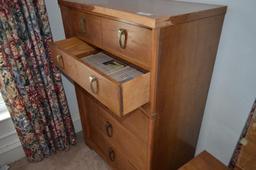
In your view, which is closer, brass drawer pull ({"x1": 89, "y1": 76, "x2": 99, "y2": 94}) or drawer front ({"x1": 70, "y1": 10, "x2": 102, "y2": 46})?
brass drawer pull ({"x1": 89, "y1": 76, "x2": 99, "y2": 94})

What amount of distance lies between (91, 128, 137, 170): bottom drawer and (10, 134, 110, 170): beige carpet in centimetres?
12

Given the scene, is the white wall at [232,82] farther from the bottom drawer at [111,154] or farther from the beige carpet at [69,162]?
the beige carpet at [69,162]

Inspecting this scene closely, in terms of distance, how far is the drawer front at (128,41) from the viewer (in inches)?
28.6

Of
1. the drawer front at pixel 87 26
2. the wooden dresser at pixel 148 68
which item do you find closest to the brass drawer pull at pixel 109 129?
the wooden dresser at pixel 148 68

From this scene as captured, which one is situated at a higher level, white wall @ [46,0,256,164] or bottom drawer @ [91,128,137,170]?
white wall @ [46,0,256,164]

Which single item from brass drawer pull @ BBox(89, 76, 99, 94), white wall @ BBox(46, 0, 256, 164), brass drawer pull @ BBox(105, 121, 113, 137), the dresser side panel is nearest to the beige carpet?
brass drawer pull @ BBox(105, 121, 113, 137)

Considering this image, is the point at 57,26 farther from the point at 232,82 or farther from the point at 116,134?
the point at 232,82

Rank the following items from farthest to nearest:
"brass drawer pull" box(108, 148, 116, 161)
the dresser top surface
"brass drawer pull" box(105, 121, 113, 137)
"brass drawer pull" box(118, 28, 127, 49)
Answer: "brass drawer pull" box(108, 148, 116, 161), "brass drawer pull" box(105, 121, 113, 137), "brass drawer pull" box(118, 28, 127, 49), the dresser top surface

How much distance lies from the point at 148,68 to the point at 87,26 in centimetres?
46

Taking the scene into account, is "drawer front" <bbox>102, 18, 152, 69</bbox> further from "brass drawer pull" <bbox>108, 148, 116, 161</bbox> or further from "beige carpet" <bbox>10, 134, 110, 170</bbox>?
"beige carpet" <bbox>10, 134, 110, 170</bbox>

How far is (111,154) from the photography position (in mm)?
1366

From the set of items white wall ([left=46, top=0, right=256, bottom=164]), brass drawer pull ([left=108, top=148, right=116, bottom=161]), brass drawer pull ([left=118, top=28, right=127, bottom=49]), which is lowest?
brass drawer pull ([left=108, top=148, right=116, bottom=161])

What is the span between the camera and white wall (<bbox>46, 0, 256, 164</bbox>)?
2.84 feet

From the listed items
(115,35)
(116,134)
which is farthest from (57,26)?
(116,134)
